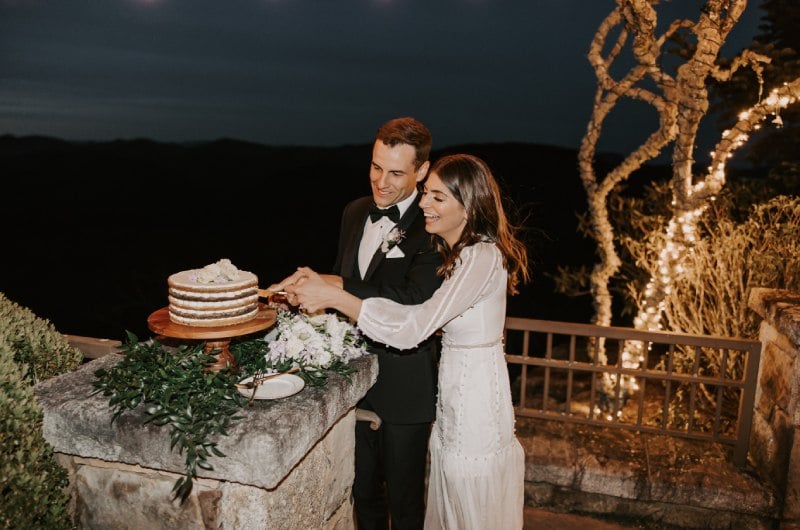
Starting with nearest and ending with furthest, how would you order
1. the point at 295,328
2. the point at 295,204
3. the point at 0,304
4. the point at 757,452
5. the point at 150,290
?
1. the point at 295,328
2. the point at 0,304
3. the point at 757,452
4. the point at 150,290
5. the point at 295,204

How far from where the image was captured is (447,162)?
250 cm

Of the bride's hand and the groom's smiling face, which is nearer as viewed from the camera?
the bride's hand

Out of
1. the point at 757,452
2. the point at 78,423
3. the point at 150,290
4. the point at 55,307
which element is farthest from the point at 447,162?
the point at 55,307

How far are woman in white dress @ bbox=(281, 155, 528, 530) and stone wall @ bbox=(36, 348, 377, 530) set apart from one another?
0.59 metres

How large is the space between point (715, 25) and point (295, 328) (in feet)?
15.1

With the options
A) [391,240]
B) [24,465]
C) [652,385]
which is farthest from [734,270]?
[24,465]

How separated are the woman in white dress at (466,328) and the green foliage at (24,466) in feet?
3.31

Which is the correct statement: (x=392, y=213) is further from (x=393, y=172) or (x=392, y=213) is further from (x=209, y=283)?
(x=209, y=283)

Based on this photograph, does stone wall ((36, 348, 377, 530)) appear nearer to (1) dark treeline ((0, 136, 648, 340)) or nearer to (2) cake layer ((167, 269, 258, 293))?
(2) cake layer ((167, 269, 258, 293))

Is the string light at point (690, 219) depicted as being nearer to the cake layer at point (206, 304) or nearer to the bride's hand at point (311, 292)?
the bride's hand at point (311, 292)

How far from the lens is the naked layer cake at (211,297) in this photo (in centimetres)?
181

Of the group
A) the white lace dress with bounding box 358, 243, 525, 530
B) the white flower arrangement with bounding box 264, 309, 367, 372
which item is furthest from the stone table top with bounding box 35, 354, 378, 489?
the white lace dress with bounding box 358, 243, 525, 530

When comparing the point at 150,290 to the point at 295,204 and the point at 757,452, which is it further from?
the point at 757,452

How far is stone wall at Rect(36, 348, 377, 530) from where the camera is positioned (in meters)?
1.58
